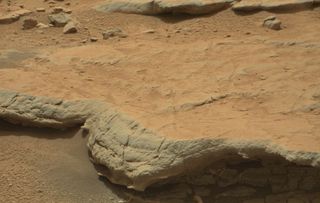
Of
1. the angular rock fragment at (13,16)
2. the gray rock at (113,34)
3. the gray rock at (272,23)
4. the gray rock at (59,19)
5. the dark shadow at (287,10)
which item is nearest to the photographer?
the gray rock at (272,23)

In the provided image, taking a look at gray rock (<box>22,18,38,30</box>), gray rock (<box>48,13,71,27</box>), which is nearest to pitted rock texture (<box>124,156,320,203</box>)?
gray rock (<box>48,13,71,27</box>)

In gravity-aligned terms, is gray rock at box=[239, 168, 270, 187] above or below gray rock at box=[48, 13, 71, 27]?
below

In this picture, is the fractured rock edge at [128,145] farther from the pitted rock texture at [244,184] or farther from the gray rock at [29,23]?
the gray rock at [29,23]

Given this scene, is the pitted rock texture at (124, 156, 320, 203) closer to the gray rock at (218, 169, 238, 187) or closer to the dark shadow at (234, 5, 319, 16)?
the gray rock at (218, 169, 238, 187)

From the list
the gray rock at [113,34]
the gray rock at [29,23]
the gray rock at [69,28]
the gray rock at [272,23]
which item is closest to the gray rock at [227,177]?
the gray rock at [272,23]

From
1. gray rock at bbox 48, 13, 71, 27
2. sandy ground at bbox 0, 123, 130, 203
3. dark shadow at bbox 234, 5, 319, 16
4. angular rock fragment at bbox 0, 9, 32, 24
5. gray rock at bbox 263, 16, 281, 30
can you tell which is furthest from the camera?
Result: angular rock fragment at bbox 0, 9, 32, 24

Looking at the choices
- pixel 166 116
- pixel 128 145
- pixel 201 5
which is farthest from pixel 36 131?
pixel 201 5

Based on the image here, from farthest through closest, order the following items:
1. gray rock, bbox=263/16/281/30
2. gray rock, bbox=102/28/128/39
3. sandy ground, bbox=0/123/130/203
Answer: gray rock, bbox=102/28/128/39
gray rock, bbox=263/16/281/30
sandy ground, bbox=0/123/130/203
